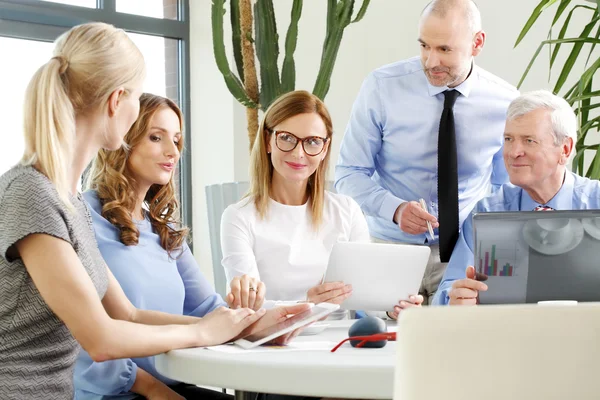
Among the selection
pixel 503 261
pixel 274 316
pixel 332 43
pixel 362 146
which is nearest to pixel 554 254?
pixel 503 261

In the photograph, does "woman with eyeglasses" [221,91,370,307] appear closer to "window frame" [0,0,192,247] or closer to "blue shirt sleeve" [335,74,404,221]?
"blue shirt sleeve" [335,74,404,221]

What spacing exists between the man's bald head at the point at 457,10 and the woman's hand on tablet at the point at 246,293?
1.32m

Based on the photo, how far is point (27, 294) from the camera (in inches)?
62.6

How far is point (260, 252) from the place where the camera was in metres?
2.64

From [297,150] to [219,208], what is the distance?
1.33 m

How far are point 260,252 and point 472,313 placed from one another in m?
1.72

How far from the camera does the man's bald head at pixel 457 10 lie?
2891 millimetres

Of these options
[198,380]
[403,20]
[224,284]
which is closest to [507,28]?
[403,20]

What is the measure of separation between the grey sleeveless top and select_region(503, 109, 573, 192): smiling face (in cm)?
137

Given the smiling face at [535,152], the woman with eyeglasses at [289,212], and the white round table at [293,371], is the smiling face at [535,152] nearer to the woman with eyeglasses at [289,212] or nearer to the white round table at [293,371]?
the woman with eyeglasses at [289,212]

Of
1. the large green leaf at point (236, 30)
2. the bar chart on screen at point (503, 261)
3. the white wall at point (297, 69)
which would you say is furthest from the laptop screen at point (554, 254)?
the white wall at point (297, 69)

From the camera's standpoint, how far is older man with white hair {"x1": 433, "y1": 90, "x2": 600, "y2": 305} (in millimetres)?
2449

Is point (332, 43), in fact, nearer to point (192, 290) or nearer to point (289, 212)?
point (289, 212)

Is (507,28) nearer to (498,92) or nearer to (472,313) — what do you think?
(498,92)
